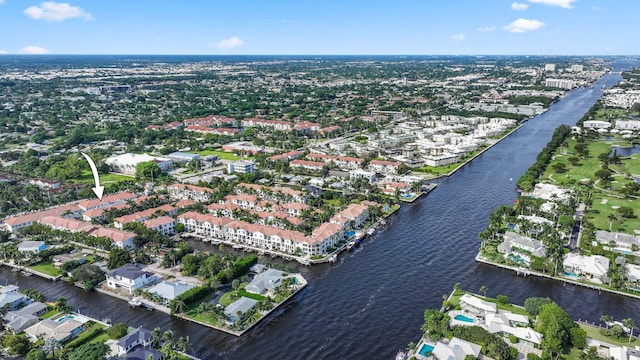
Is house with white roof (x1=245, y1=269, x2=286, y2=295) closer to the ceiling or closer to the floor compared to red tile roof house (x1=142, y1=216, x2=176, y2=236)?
closer to the floor

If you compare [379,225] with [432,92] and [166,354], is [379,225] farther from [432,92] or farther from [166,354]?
[432,92]

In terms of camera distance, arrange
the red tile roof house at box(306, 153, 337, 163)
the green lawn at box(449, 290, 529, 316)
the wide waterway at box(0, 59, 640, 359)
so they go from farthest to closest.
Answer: the red tile roof house at box(306, 153, 337, 163)
the green lawn at box(449, 290, 529, 316)
the wide waterway at box(0, 59, 640, 359)

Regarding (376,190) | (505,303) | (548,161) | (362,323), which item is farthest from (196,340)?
(548,161)

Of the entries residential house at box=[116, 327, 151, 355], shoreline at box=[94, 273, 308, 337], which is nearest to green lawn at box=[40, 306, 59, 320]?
shoreline at box=[94, 273, 308, 337]

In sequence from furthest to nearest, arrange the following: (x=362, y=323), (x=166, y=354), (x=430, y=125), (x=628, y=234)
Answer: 1. (x=430, y=125)
2. (x=628, y=234)
3. (x=362, y=323)
4. (x=166, y=354)

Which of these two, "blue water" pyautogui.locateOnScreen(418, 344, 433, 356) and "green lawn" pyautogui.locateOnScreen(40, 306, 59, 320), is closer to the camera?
"blue water" pyautogui.locateOnScreen(418, 344, 433, 356)

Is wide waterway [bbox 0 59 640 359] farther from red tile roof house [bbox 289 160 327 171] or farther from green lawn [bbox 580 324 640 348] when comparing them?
red tile roof house [bbox 289 160 327 171]
